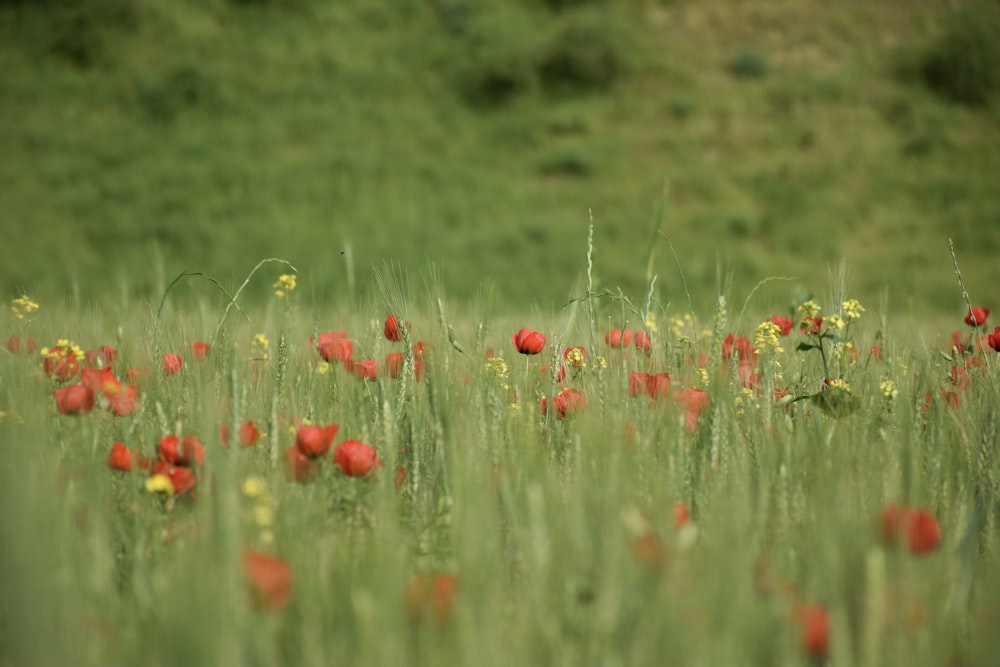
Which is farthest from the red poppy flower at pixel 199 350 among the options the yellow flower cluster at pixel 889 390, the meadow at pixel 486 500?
the yellow flower cluster at pixel 889 390

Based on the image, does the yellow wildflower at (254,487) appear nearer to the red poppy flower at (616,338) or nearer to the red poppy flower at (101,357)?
the red poppy flower at (101,357)

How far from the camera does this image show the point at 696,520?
1.12m

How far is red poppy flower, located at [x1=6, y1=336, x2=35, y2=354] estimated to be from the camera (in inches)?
57.6

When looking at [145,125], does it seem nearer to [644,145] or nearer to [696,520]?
[644,145]

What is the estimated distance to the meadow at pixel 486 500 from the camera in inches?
30.3

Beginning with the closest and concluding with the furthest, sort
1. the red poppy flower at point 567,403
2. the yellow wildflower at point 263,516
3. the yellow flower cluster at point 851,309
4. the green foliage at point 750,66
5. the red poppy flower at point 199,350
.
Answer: the yellow wildflower at point 263,516 → the red poppy flower at point 567,403 → the red poppy flower at point 199,350 → the yellow flower cluster at point 851,309 → the green foliage at point 750,66

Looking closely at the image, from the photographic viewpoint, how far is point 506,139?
367 inches

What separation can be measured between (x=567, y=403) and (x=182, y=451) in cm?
63

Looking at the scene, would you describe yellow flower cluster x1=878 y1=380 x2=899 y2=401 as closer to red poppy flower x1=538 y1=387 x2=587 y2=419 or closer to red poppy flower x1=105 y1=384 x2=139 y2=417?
red poppy flower x1=538 y1=387 x2=587 y2=419

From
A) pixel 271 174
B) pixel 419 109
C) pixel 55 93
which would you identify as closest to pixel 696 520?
pixel 271 174

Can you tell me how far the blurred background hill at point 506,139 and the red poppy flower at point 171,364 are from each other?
5853mm

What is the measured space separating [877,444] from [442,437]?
691mm

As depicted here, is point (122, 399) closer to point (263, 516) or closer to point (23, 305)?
point (263, 516)

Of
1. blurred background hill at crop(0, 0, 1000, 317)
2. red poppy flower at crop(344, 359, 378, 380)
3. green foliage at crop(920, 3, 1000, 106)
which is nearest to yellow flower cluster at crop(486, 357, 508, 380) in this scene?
red poppy flower at crop(344, 359, 378, 380)
